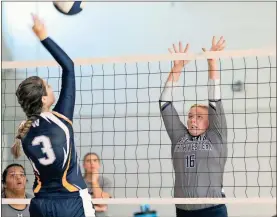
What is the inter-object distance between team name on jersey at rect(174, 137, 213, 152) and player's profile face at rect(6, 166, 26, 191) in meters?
1.19

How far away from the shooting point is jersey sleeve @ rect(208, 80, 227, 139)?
127 inches

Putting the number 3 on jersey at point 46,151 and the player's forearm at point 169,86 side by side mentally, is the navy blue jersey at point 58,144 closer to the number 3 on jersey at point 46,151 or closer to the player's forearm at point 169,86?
the number 3 on jersey at point 46,151

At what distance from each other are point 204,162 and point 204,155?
4 cm

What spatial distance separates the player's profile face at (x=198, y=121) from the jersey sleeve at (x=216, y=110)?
0.06 meters

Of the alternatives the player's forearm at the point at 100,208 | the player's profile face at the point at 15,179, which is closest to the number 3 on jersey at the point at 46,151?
the player's profile face at the point at 15,179

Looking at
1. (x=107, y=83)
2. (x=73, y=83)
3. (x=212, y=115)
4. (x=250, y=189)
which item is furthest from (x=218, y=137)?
(x=107, y=83)

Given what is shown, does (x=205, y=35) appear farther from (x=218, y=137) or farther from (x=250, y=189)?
(x=218, y=137)

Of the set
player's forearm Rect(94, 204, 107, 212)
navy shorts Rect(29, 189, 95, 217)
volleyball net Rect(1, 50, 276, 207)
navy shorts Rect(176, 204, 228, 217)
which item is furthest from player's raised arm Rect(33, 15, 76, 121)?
volleyball net Rect(1, 50, 276, 207)

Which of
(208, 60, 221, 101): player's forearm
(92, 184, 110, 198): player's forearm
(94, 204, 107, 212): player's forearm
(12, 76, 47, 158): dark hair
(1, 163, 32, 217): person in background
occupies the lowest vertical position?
(94, 204, 107, 212): player's forearm

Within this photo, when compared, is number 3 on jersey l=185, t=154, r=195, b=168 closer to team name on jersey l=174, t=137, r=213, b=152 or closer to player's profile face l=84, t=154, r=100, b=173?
team name on jersey l=174, t=137, r=213, b=152

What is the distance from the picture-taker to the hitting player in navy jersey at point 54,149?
260 centimetres

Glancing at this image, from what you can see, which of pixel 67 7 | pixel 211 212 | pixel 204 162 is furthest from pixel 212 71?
pixel 67 7

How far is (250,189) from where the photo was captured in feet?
16.0

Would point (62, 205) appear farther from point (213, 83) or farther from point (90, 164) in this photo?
point (90, 164)
